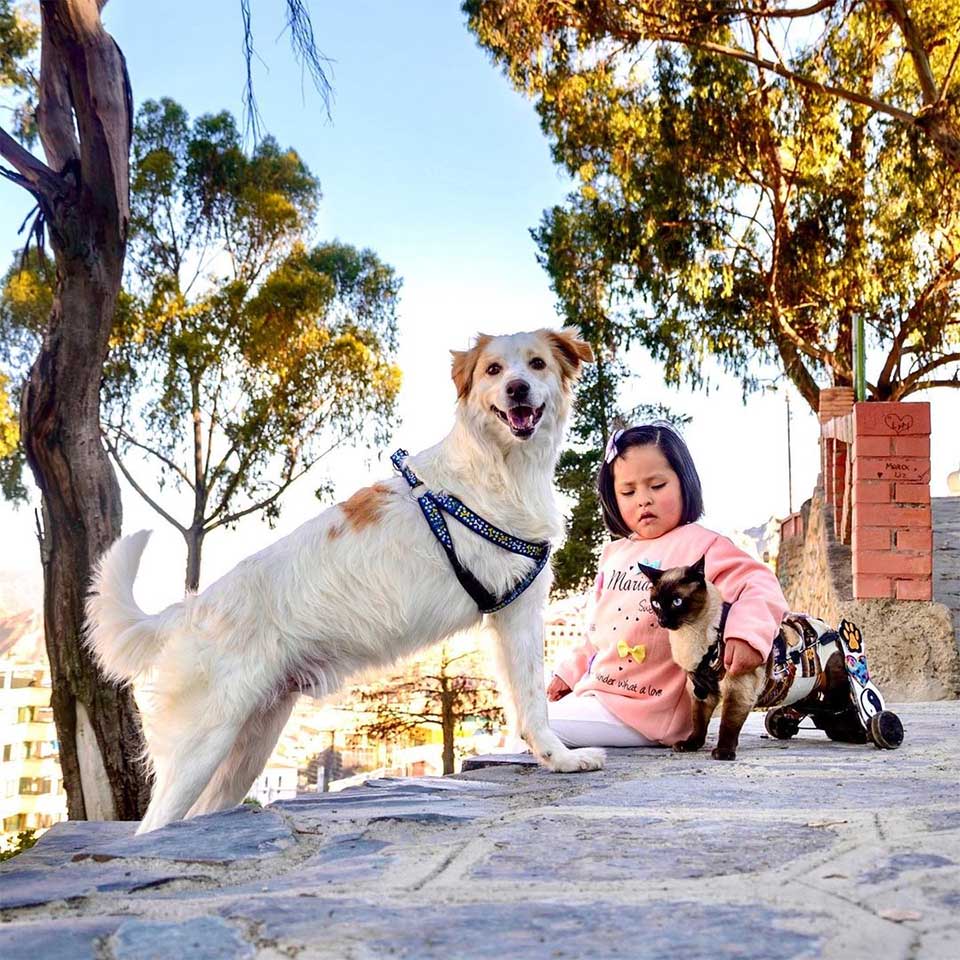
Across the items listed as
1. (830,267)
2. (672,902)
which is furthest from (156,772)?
(830,267)

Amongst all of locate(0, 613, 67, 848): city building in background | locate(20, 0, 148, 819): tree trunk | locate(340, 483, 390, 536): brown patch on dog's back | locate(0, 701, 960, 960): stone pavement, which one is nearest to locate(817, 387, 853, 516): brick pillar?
locate(20, 0, 148, 819): tree trunk

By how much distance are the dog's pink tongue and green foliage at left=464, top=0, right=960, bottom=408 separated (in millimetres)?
13878

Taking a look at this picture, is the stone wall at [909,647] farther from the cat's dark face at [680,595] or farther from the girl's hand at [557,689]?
the cat's dark face at [680,595]

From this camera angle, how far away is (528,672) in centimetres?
340

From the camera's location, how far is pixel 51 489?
6.88m

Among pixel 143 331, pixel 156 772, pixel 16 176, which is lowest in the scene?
pixel 156 772

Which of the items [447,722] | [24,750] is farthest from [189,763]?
[24,750]

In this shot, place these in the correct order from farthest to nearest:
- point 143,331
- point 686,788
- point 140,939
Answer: point 143,331, point 686,788, point 140,939

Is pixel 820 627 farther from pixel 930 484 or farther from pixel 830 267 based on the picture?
pixel 830 267

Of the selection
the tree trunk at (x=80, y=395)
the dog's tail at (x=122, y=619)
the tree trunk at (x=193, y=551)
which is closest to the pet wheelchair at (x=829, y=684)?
the dog's tail at (x=122, y=619)

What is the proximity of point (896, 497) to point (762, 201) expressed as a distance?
37.7 feet

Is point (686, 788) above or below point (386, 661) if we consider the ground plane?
below

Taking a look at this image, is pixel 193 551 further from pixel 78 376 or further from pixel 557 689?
pixel 557 689

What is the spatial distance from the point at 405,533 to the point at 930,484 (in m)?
6.12
